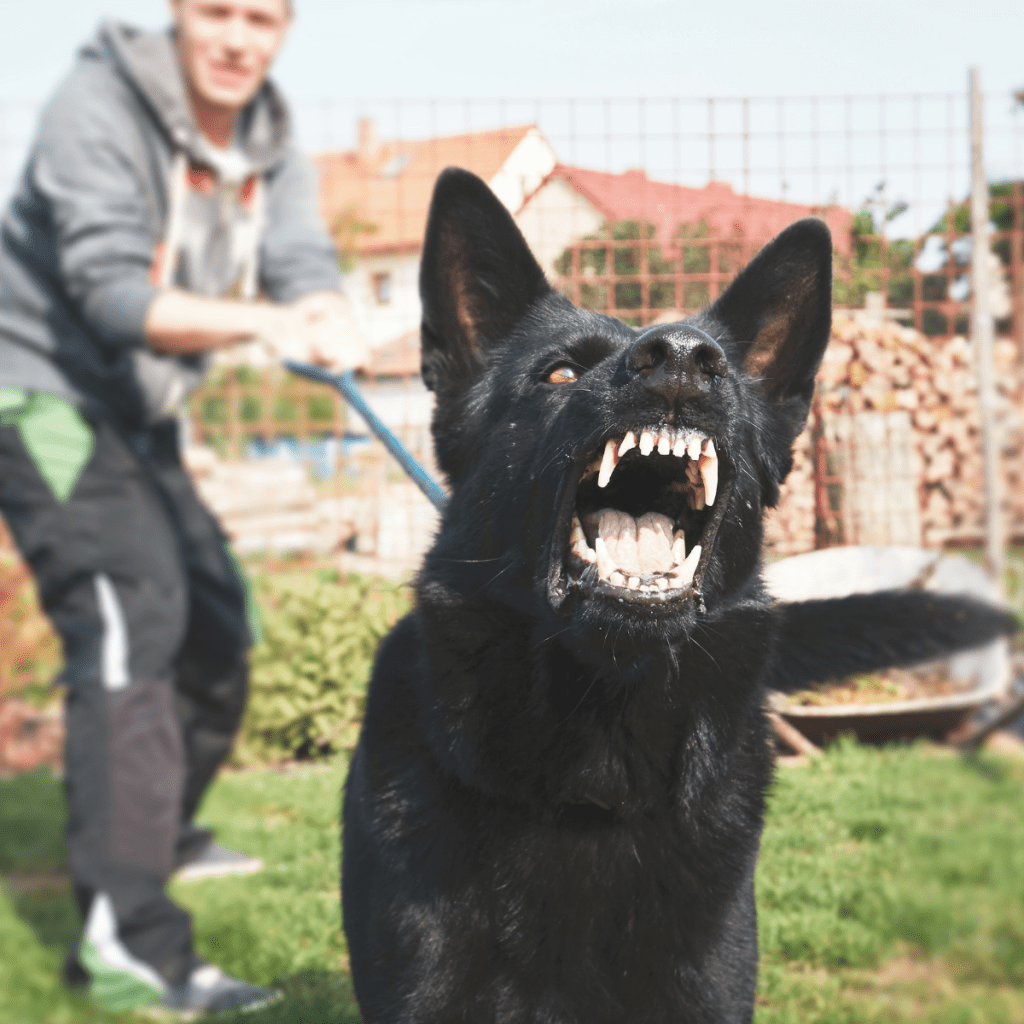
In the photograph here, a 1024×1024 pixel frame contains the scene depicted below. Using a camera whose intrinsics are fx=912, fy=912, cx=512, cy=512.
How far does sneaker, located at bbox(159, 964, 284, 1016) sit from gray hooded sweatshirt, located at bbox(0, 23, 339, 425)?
161cm

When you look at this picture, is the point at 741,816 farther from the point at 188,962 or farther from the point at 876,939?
the point at 188,962

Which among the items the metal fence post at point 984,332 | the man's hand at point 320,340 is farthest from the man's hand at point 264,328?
the metal fence post at point 984,332

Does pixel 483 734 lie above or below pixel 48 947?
above

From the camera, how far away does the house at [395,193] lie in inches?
76.3

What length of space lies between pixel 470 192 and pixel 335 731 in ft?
5.96

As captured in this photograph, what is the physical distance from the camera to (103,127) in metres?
2.50

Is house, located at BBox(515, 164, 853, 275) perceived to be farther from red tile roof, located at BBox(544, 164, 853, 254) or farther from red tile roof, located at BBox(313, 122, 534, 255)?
red tile roof, located at BBox(313, 122, 534, 255)

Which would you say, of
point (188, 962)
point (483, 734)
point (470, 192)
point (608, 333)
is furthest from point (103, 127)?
point (188, 962)

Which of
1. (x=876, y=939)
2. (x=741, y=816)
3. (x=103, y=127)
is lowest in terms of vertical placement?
(x=876, y=939)

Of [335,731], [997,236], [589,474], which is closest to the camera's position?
[589,474]

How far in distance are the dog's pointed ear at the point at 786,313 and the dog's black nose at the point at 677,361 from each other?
0.43m

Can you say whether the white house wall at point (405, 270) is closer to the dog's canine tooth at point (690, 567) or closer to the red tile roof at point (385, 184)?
the red tile roof at point (385, 184)

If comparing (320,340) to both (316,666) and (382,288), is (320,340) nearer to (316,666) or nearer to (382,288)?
(316,666)

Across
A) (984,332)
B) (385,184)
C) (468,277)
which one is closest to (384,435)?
(468,277)
